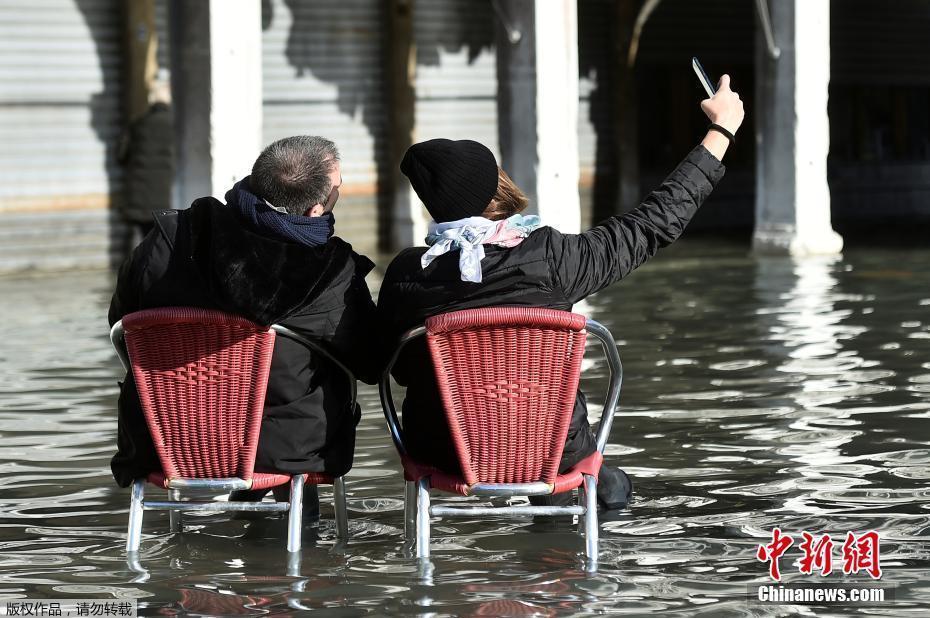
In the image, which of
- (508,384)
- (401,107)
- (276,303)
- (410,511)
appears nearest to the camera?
(508,384)

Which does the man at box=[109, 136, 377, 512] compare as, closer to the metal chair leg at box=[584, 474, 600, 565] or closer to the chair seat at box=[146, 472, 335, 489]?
the chair seat at box=[146, 472, 335, 489]

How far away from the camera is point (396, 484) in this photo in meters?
5.70

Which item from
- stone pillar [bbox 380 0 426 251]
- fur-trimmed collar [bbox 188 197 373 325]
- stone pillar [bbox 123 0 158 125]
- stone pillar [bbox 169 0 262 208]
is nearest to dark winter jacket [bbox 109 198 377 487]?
fur-trimmed collar [bbox 188 197 373 325]

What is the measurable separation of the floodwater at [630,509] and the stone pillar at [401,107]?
24.6 ft

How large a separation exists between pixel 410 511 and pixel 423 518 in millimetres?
312

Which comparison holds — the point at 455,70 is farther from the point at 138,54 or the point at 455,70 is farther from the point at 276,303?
the point at 276,303

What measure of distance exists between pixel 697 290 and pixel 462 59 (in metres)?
6.09

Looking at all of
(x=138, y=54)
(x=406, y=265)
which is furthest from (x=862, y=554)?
(x=138, y=54)

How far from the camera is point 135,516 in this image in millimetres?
4570

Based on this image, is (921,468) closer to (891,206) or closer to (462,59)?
(462,59)

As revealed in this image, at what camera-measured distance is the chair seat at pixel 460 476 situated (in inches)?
169

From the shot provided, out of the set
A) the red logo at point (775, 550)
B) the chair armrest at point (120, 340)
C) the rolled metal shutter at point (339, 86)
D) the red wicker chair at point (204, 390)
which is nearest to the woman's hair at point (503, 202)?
the red wicker chair at point (204, 390)

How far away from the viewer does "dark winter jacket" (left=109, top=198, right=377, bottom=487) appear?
4320 millimetres
